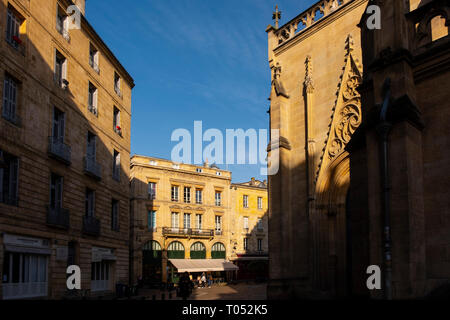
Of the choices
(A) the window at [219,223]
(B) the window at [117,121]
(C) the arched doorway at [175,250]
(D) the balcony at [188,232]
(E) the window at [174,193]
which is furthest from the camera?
(A) the window at [219,223]

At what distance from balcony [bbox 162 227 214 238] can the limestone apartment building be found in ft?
54.0

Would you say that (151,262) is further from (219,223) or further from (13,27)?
(13,27)

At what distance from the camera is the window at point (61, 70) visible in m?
18.3

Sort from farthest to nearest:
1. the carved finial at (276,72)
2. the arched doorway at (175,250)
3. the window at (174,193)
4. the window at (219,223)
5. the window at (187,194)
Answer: the window at (219,223) → the window at (187,194) → the window at (174,193) → the arched doorway at (175,250) → the carved finial at (276,72)

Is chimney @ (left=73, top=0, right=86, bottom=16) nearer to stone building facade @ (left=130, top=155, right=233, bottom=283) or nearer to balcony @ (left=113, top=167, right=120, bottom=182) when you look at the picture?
Answer: balcony @ (left=113, top=167, right=120, bottom=182)

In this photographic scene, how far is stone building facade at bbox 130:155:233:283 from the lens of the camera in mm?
40750

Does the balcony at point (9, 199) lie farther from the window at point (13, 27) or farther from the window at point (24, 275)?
the window at point (13, 27)

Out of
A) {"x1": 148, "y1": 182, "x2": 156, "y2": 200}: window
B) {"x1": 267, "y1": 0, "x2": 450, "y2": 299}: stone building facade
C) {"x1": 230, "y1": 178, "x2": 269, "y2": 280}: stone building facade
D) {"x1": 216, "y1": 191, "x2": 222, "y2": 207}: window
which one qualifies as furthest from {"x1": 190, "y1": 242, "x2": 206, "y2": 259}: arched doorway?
{"x1": 267, "y1": 0, "x2": 450, "y2": 299}: stone building facade

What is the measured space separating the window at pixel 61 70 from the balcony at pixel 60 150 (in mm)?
2410

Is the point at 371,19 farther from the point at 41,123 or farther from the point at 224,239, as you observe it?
the point at 224,239

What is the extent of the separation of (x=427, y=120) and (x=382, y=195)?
1.75 metres

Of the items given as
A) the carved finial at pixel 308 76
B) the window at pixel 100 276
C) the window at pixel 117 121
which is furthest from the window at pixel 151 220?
the carved finial at pixel 308 76

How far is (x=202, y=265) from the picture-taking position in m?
40.9
